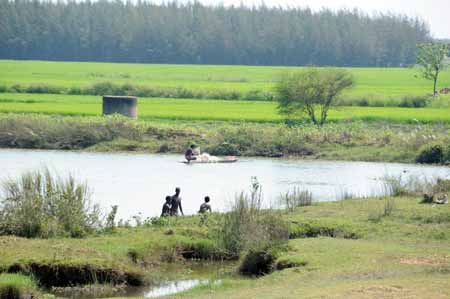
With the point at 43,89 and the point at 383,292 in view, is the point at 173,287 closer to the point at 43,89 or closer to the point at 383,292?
the point at 383,292

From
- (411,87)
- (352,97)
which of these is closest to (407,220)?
(352,97)

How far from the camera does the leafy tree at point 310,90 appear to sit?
5528 centimetres

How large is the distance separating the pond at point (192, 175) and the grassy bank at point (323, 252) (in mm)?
5640

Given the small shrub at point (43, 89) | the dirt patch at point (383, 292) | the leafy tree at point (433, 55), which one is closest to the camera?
the dirt patch at point (383, 292)

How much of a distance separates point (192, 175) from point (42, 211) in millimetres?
19578

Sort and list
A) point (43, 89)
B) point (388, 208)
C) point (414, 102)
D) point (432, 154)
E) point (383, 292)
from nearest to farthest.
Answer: point (383, 292), point (388, 208), point (432, 154), point (414, 102), point (43, 89)

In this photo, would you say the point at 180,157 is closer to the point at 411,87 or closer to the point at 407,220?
the point at 407,220

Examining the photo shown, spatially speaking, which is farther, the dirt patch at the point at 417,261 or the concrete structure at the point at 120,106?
the concrete structure at the point at 120,106

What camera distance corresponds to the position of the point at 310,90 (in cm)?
5528

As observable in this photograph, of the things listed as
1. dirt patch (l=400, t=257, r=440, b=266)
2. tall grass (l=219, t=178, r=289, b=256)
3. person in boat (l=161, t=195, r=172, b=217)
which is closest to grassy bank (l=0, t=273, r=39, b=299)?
tall grass (l=219, t=178, r=289, b=256)

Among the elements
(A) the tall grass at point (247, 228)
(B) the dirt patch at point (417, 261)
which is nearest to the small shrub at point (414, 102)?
(A) the tall grass at point (247, 228)

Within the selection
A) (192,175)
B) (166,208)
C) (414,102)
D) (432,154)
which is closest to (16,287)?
(166,208)

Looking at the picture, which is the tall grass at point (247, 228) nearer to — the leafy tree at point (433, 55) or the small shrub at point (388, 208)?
the small shrub at point (388, 208)

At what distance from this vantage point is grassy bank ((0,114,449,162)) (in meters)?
50.6
